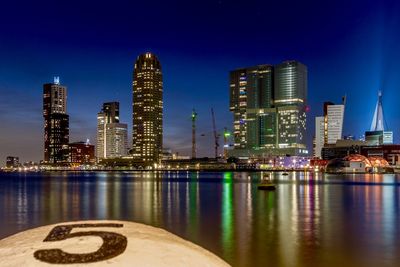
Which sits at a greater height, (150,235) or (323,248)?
(150,235)

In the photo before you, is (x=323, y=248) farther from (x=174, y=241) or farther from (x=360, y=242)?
(x=174, y=241)

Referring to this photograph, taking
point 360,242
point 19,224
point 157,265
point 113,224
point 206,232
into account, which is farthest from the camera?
point 19,224

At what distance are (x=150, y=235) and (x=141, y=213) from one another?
51.9 metres

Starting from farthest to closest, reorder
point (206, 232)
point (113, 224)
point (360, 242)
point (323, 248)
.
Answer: point (206, 232)
point (360, 242)
point (323, 248)
point (113, 224)

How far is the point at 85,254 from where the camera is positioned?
5.25 metres

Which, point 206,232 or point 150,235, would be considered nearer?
point 150,235

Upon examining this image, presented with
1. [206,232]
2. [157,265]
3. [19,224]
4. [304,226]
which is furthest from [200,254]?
[19,224]

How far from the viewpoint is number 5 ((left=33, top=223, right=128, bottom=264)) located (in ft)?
16.9

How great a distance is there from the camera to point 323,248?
2922 centimetres

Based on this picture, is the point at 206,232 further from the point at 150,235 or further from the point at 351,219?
the point at 150,235

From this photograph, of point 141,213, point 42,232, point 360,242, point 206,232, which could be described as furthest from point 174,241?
point 141,213

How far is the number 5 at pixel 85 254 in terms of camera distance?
515 centimetres

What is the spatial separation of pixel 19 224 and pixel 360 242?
32.3 meters

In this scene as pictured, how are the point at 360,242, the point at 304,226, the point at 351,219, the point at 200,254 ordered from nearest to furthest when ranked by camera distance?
the point at 200,254 < the point at 360,242 < the point at 304,226 < the point at 351,219
